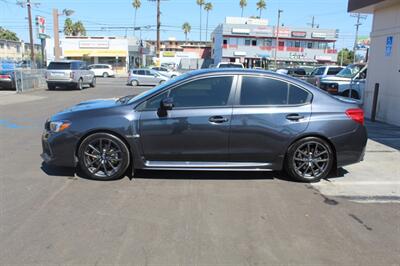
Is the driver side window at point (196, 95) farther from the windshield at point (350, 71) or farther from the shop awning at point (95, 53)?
the shop awning at point (95, 53)

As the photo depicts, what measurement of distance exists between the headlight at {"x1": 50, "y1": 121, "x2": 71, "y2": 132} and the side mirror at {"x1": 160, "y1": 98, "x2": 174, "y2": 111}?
139 centimetres

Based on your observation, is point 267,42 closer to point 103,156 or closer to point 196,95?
point 196,95

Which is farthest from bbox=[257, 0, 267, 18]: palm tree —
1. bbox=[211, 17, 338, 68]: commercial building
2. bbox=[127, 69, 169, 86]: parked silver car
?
bbox=[127, 69, 169, 86]: parked silver car

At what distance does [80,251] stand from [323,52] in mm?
81065

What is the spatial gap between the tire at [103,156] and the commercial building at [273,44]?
7081 centimetres

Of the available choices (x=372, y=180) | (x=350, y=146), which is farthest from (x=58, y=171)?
(x=372, y=180)

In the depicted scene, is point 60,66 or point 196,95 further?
point 60,66

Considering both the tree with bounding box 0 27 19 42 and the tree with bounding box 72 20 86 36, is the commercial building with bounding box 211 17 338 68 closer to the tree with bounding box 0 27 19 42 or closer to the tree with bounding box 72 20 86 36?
the tree with bounding box 72 20 86 36

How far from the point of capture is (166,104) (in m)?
5.44

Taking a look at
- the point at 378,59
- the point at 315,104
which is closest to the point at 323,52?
the point at 378,59

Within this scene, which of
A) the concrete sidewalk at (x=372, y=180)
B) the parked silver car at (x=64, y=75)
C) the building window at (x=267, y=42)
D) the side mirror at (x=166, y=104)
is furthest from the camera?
the building window at (x=267, y=42)

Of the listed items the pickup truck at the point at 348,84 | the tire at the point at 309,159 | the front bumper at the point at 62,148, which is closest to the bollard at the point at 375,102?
the pickup truck at the point at 348,84

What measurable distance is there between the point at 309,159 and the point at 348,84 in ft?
34.0

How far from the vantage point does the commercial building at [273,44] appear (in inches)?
2972
